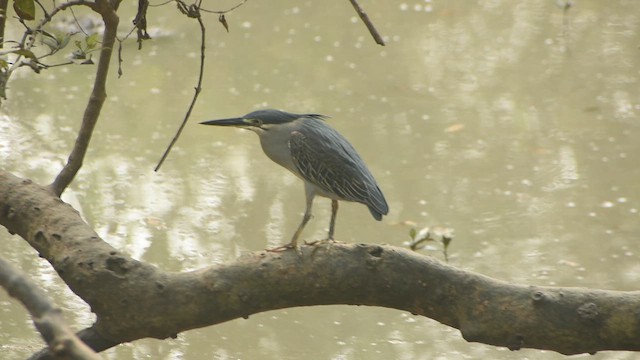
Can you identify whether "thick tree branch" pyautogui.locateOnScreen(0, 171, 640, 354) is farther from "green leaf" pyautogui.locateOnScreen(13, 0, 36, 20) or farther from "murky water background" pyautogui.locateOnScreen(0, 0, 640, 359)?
"murky water background" pyautogui.locateOnScreen(0, 0, 640, 359)

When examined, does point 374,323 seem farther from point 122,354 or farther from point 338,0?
point 338,0

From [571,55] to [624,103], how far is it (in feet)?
2.21

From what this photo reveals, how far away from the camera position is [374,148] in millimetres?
4480

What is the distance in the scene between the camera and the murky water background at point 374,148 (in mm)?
3367

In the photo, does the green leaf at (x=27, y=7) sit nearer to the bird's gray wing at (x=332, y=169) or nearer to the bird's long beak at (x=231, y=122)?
the bird's long beak at (x=231, y=122)

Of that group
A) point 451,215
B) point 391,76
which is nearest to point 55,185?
point 451,215

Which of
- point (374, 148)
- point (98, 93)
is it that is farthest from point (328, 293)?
point (374, 148)

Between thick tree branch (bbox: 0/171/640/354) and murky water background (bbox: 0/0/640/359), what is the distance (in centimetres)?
107

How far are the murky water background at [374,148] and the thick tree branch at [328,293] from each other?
1.07 meters

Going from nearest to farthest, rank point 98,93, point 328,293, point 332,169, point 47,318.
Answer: point 47,318 < point 328,293 < point 332,169 < point 98,93

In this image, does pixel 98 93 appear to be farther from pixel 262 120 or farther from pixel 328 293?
pixel 328 293

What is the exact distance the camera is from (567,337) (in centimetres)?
200

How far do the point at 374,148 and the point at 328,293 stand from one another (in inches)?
95.5

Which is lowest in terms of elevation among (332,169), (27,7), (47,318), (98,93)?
(47,318)
